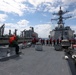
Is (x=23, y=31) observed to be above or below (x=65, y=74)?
above

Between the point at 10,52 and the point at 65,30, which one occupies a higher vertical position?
the point at 65,30

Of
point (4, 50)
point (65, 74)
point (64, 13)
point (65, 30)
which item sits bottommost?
point (65, 74)

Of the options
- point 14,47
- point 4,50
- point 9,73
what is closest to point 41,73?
point 9,73

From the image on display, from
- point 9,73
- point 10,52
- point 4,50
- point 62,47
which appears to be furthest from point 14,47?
point 62,47

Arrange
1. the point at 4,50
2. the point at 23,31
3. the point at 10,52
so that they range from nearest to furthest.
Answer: the point at 4,50 → the point at 10,52 → the point at 23,31

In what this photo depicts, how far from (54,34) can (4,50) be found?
27795 mm

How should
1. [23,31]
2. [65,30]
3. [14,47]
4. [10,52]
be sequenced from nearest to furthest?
1. [10,52]
2. [14,47]
3. [65,30]
4. [23,31]

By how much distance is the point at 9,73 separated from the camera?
20.7 ft

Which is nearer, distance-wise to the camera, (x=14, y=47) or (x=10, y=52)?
(x=10, y=52)

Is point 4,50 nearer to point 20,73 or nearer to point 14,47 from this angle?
point 14,47

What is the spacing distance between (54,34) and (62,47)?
714 inches

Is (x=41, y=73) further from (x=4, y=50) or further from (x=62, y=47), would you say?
(x=62, y=47)

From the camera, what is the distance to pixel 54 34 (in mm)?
37531

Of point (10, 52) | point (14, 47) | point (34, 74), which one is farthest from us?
point (14, 47)
